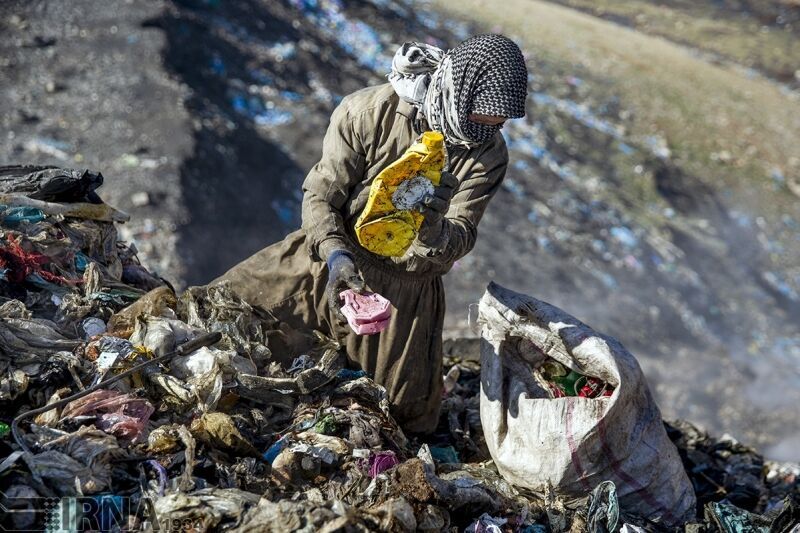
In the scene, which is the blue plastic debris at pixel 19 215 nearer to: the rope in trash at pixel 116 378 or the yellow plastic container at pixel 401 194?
the rope in trash at pixel 116 378

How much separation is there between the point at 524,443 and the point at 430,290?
64cm

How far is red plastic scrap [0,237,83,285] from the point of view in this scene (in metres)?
2.87

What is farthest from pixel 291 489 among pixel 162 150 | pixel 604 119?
pixel 604 119

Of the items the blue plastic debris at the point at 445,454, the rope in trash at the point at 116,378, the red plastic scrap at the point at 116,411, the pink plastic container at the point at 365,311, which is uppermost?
the pink plastic container at the point at 365,311

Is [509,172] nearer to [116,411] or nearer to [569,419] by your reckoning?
[569,419]

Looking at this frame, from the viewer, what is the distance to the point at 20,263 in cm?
289

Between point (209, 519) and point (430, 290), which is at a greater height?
point (430, 290)

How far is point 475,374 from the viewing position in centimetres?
383

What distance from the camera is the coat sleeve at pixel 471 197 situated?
264 centimetres

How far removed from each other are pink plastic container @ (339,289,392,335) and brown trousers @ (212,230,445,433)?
0.44m

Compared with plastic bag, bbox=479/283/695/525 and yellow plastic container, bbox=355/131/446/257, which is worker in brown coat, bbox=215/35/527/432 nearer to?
yellow plastic container, bbox=355/131/446/257

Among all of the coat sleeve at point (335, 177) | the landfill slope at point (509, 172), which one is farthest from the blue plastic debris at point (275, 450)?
the landfill slope at point (509, 172)

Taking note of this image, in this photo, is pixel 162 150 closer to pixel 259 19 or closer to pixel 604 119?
pixel 259 19

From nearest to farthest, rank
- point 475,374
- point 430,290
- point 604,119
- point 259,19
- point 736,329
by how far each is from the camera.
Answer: point 430,290 → point 475,374 → point 736,329 → point 259,19 → point 604,119
